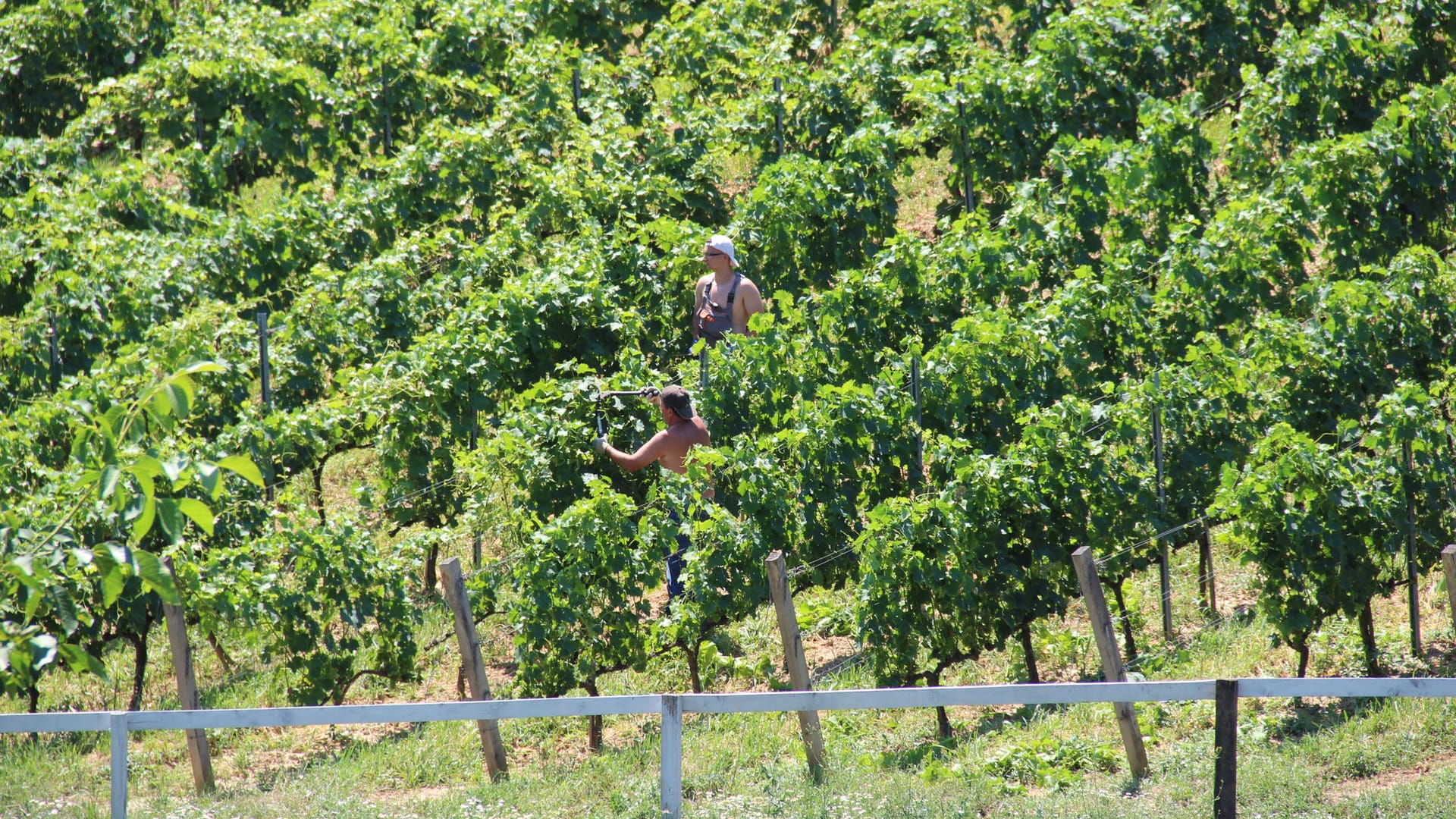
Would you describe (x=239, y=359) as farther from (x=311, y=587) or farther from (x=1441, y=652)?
(x=1441, y=652)

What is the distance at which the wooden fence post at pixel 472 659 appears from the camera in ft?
19.3

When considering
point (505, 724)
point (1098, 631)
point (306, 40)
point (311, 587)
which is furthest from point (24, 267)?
point (1098, 631)

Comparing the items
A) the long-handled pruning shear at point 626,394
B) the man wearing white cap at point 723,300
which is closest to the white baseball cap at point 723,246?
the man wearing white cap at point 723,300

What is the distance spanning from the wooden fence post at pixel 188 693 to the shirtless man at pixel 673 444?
7.04ft

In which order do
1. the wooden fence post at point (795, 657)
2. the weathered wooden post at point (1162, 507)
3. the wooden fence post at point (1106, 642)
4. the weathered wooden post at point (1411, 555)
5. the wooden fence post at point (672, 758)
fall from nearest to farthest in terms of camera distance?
the wooden fence post at point (672, 758)
the wooden fence post at point (1106, 642)
the wooden fence post at point (795, 657)
the weathered wooden post at point (1411, 555)
the weathered wooden post at point (1162, 507)

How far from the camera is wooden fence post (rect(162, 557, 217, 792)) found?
19.2ft

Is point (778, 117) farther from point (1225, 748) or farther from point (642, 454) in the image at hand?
point (1225, 748)

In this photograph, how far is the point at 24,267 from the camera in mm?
10031

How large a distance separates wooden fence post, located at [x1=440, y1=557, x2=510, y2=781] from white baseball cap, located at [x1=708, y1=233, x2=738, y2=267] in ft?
9.91

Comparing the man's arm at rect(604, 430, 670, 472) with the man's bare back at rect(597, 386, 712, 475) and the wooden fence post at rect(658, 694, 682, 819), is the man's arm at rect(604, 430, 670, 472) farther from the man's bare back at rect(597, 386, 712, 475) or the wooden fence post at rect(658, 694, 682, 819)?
the wooden fence post at rect(658, 694, 682, 819)

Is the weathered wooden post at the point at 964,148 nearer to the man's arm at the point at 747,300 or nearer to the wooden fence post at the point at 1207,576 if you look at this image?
the man's arm at the point at 747,300

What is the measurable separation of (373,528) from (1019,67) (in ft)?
18.3

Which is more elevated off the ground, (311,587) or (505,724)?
(311,587)

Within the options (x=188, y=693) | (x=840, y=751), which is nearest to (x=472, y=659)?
(x=188, y=693)
